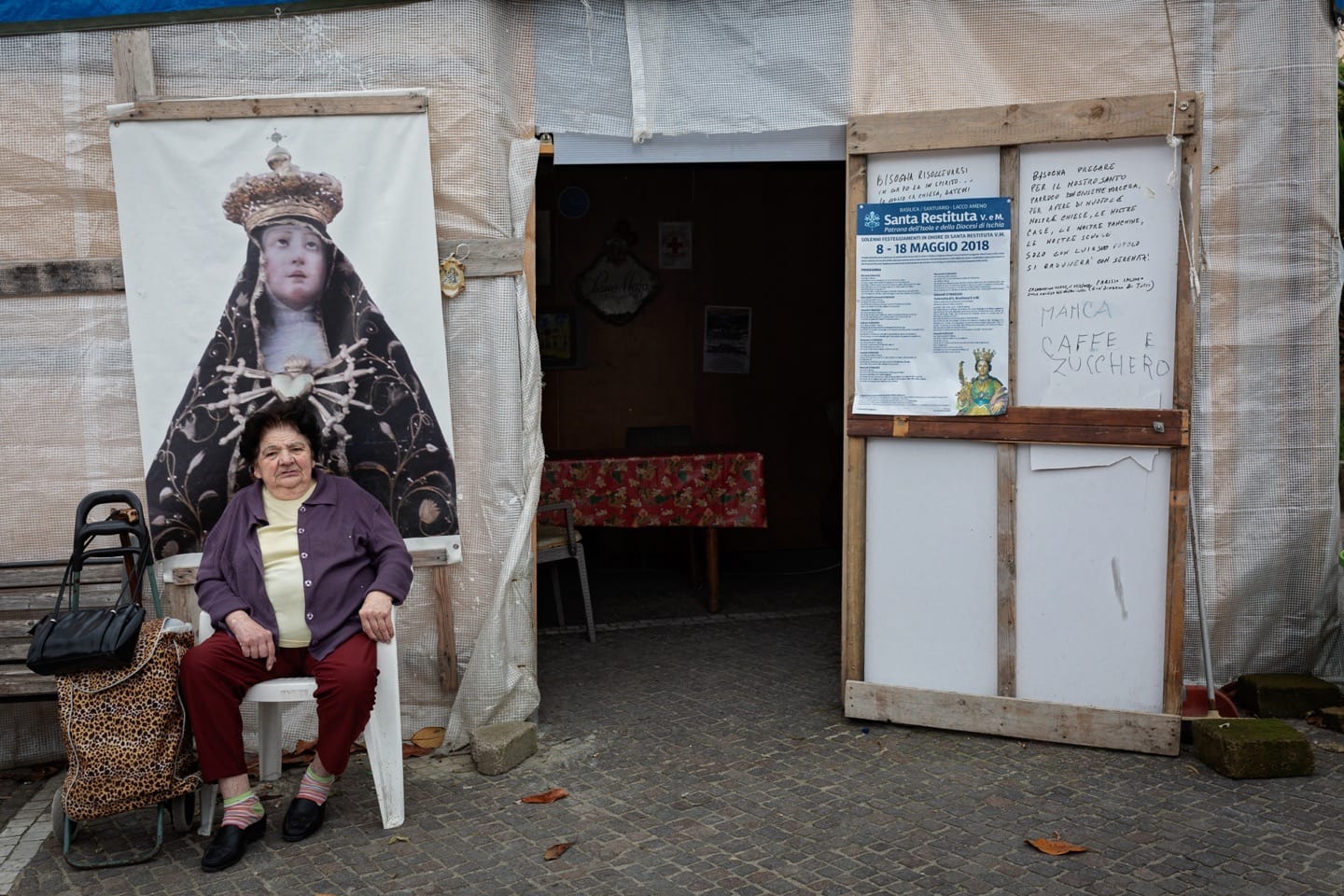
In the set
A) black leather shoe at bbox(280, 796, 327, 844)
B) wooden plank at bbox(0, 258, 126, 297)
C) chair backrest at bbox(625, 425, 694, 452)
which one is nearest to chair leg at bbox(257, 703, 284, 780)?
black leather shoe at bbox(280, 796, 327, 844)

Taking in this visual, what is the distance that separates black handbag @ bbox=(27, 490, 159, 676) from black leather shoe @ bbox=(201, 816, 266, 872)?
642mm

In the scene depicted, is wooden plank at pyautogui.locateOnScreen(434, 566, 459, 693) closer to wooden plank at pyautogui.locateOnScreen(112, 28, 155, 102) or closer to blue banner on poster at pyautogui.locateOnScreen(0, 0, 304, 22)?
Answer: wooden plank at pyautogui.locateOnScreen(112, 28, 155, 102)

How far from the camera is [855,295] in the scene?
481 cm

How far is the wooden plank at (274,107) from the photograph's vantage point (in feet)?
15.1

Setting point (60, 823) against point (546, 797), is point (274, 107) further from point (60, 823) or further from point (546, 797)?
point (546, 797)

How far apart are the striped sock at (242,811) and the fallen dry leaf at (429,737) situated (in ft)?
2.94

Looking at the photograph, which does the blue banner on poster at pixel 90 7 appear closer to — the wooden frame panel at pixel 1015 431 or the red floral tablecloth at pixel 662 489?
the wooden frame panel at pixel 1015 431

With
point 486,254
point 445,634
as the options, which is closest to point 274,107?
point 486,254

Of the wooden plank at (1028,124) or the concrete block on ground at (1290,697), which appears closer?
the wooden plank at (1028,124)

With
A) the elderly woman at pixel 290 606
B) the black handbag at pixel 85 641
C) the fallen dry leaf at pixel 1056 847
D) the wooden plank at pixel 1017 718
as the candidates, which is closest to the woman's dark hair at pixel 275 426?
the elderly woman at pixel 290 606

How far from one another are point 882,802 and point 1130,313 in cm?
203

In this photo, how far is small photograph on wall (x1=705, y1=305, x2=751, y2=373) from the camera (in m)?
8.46

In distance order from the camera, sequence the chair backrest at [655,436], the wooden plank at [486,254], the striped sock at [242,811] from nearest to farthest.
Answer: the striped sock at [242,811] < the wooden plank at [486,254] < the chair backrest at [655,436]

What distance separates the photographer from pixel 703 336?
8461 millimetres
